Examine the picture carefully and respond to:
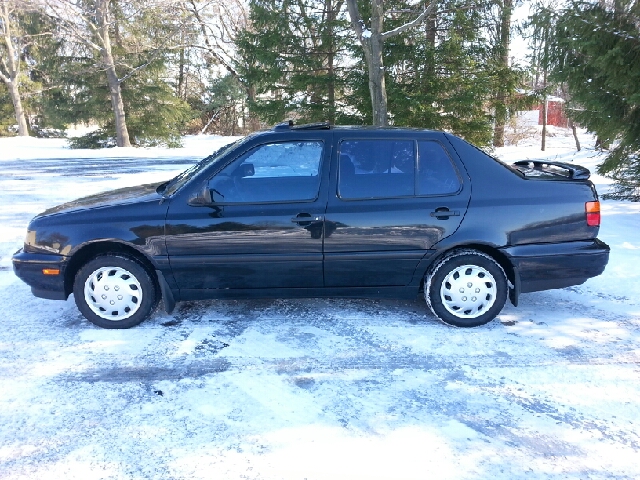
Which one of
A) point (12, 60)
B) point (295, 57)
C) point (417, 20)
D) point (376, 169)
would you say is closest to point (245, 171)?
point (376, 169)

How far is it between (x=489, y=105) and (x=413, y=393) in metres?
12.6

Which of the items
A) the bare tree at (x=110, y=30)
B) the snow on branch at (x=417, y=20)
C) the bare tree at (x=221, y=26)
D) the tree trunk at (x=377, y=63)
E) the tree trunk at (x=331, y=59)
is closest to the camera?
the snow on branch at (x=417, y=20)

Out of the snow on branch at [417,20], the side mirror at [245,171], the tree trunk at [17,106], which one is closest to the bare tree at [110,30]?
the tree trunk at [17,106]

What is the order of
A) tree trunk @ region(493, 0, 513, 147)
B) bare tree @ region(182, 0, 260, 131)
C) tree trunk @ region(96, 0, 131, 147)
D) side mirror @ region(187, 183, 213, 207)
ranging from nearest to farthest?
side mirror @ region(187, 183, 213, 207) < tree trunk @ region(493, 0, 513, 147) < tree trunk @ region(96, 0, 131, 147) < bare tree @ region(182, 0, 260, 131)

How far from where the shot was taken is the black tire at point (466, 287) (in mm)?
3865

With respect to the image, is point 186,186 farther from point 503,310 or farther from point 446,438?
point 503,310

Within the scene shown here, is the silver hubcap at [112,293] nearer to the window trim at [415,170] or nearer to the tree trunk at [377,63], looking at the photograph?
the window trim at [415,170]

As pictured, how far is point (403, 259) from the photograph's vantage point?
384 cm

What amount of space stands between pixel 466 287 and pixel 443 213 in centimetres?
63

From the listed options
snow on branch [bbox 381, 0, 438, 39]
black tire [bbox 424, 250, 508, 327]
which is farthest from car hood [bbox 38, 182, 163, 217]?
snow on branch [bbox 381, 0, 438, 39]

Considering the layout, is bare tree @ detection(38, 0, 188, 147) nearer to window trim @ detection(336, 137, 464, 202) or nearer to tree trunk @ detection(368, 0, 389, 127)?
tree trunk @ detection(368, 0, 389, 127)

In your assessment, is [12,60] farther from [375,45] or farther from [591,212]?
[591,212]

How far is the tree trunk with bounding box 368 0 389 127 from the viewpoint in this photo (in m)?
11.2

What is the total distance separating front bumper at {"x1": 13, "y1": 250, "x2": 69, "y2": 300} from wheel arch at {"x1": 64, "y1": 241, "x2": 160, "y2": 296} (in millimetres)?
42
